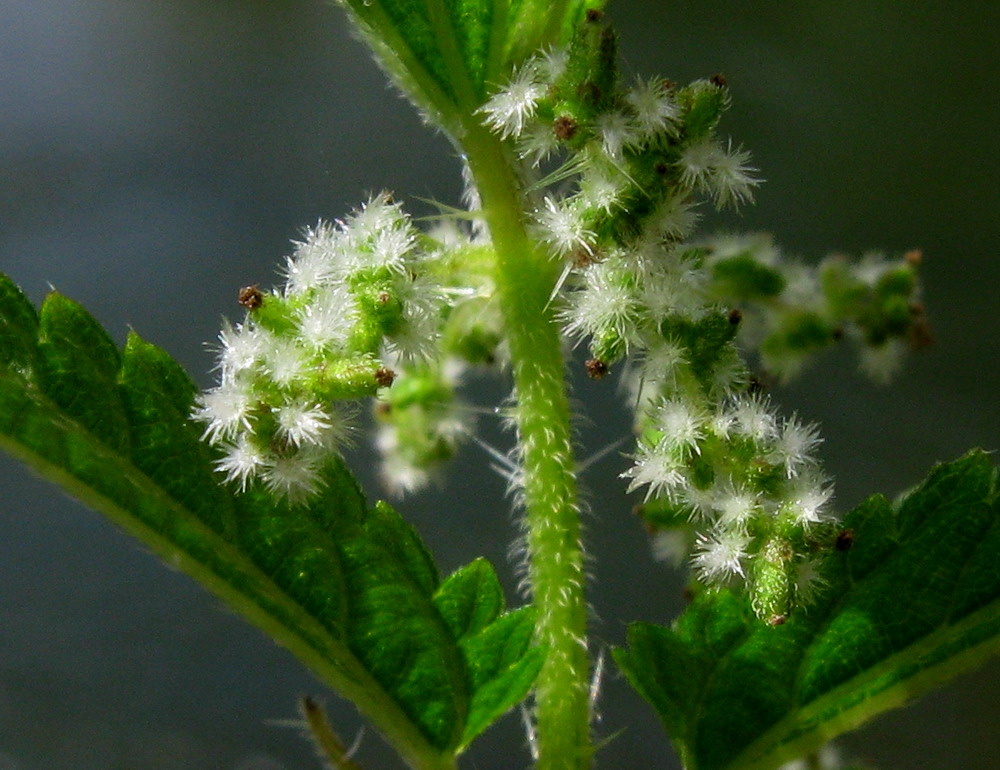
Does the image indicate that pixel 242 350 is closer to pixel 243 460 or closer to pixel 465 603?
pixel 243 460

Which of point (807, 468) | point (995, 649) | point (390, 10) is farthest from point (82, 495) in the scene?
point (995, 649)

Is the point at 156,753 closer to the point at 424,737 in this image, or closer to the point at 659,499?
the point at 424,737

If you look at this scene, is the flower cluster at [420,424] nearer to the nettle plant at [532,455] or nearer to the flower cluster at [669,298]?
the nettle plant at [532,455]

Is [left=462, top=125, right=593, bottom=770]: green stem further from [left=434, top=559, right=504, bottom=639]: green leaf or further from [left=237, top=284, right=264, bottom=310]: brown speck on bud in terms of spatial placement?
[left=237, top=284, right=264, bottom=310]: brown speck on bud

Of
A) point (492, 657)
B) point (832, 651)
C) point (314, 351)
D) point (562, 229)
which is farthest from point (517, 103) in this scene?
point (832, 651)

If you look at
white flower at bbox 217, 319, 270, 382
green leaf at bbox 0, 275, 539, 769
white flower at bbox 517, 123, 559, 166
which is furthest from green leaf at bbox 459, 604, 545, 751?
white flower at bbox 517, 123, 559, 166

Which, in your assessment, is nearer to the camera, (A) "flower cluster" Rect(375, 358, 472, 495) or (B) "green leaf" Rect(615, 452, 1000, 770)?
(B) "green leaf" Rect(615, 452, 1000, 770)

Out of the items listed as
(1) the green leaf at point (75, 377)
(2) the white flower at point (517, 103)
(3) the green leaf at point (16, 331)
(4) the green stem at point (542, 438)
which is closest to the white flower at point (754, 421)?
Result: (4) the green stem at point (542, 438)
